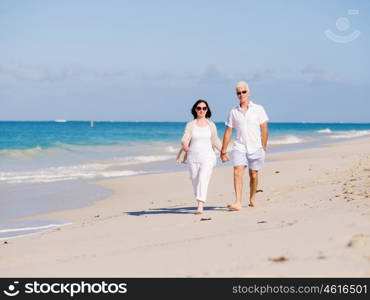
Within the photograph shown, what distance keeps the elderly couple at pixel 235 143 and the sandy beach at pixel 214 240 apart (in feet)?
1.59

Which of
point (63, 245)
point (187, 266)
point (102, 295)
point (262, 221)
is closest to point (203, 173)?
point (262, 221)

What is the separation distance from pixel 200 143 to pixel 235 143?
1.87 ft

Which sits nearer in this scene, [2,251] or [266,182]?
[2,251]

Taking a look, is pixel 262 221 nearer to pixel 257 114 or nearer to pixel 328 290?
pixel 257 114

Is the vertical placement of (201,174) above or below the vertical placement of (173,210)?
above

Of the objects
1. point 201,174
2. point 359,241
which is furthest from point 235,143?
point 359,241

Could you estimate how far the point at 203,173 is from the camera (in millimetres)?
9500

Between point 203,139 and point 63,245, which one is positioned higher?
point 203,139

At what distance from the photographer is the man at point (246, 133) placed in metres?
9.07

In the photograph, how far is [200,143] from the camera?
9.52m

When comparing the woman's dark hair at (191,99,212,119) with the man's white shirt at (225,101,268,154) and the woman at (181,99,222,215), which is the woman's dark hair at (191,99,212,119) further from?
the man's white shirt at (225,101,268,154)

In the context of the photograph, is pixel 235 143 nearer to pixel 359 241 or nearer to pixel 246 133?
pixel 246 133

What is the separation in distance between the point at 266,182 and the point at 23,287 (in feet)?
32.8

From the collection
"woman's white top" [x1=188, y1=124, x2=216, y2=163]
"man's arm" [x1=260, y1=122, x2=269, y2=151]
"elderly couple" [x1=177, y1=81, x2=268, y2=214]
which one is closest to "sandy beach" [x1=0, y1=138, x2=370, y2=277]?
"elderly couple" [x1=177, y1=81, x2=268, y2=214]
